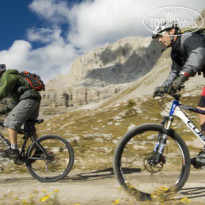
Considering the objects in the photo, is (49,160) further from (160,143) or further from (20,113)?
(160,143)

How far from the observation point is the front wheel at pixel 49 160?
5574 millimetres

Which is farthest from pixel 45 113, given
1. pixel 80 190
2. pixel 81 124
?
pixel 80 190

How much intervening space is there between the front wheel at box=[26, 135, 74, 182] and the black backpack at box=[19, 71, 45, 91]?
111 cm

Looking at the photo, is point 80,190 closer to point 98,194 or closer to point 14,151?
point 98,194

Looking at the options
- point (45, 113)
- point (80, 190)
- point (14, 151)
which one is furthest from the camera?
Answer: point (45, 113)

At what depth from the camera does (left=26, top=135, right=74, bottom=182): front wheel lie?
557 centimetres

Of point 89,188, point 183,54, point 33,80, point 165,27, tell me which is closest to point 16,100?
point 33,80

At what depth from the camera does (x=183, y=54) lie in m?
4.07

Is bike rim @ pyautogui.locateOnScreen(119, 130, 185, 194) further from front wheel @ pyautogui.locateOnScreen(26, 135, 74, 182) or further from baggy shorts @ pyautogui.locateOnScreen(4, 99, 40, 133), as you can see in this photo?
baggy shorts @ pyautogui.locateOnScreen(4, 99, 40, 133)

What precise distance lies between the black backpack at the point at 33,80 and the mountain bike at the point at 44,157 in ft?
2.44

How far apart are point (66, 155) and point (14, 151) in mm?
1146

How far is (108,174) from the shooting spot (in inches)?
241

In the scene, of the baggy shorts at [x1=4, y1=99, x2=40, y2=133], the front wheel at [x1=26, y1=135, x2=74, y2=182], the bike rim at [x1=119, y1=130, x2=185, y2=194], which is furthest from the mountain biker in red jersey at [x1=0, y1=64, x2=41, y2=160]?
the bike rim at [x1=119, y1=130, x2=185, y2=194]

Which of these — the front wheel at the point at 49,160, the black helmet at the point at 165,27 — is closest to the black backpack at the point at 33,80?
the front wheel at the point at 49,160
